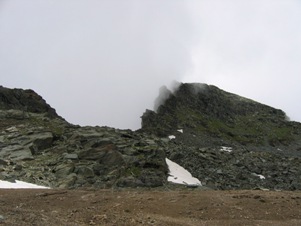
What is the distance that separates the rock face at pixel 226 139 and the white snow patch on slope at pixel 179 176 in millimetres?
1262

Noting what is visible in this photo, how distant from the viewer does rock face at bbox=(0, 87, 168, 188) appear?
44.5 m

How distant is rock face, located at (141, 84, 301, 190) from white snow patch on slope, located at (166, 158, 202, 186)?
1262 millimetres

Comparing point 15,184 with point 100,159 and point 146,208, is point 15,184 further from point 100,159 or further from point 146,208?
point 146,208

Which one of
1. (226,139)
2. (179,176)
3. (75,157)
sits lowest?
(75,157)

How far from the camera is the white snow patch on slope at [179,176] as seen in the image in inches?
1988

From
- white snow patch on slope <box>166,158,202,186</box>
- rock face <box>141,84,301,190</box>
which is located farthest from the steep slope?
white snow patch on slope <box>166,158,202,186</box>

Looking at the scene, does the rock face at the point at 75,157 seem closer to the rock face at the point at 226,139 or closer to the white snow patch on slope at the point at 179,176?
the white snow patch on slope at the point at 179,176

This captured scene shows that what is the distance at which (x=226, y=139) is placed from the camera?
143875 mm

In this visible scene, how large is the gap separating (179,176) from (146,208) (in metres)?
27.8

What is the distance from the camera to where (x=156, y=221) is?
22188 mm

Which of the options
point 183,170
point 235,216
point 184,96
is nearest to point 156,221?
point 235,216

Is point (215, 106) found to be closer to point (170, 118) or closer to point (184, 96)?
point (184, 96)

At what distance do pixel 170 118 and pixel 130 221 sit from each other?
11830cm

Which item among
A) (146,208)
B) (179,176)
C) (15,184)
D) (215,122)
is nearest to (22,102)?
(179,176)
